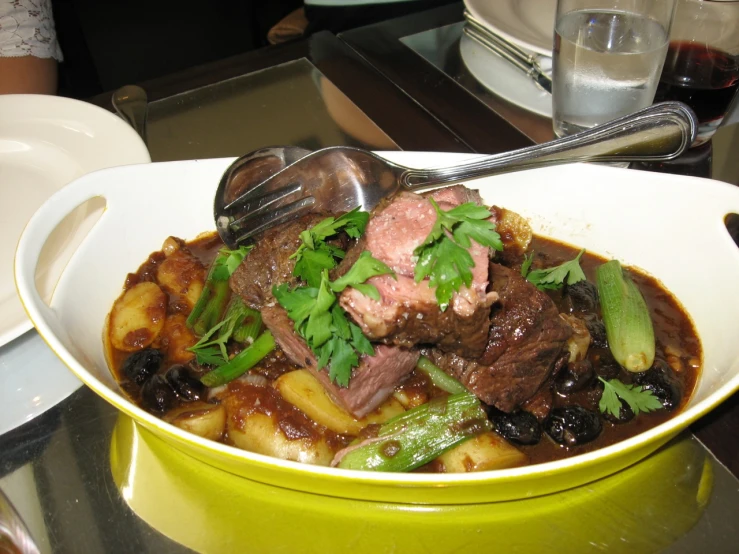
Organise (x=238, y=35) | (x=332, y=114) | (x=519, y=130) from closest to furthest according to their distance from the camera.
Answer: (x=519, y=130) < (x=332, y=114) < (x=238, y=35)

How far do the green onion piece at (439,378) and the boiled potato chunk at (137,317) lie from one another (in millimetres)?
759

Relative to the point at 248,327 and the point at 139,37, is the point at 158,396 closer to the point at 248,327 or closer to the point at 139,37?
the point at 248,327

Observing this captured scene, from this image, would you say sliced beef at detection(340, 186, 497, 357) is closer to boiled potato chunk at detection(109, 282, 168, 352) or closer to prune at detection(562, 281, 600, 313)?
prune at detection(562, 281, 600, 313)

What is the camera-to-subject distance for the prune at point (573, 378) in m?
1.65

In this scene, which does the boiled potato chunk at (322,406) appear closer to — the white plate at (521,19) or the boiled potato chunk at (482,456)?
the boiled potato chunk at (482,456)

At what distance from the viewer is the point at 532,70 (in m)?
2.95

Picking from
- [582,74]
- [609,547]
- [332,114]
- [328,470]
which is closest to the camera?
[328,470]

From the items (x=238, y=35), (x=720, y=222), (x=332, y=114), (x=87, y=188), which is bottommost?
(x=238, y=35)

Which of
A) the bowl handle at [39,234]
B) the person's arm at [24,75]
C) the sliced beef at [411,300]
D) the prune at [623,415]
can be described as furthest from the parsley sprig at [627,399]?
the person's arm at [24,75]

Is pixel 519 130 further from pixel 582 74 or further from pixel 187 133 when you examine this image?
pixel 187 133

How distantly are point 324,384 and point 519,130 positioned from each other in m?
1.65

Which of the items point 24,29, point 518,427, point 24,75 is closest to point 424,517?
point 518,427

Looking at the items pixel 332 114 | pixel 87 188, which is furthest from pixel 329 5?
pixel 87 188

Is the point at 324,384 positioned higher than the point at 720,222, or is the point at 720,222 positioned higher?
the point at 720,222
